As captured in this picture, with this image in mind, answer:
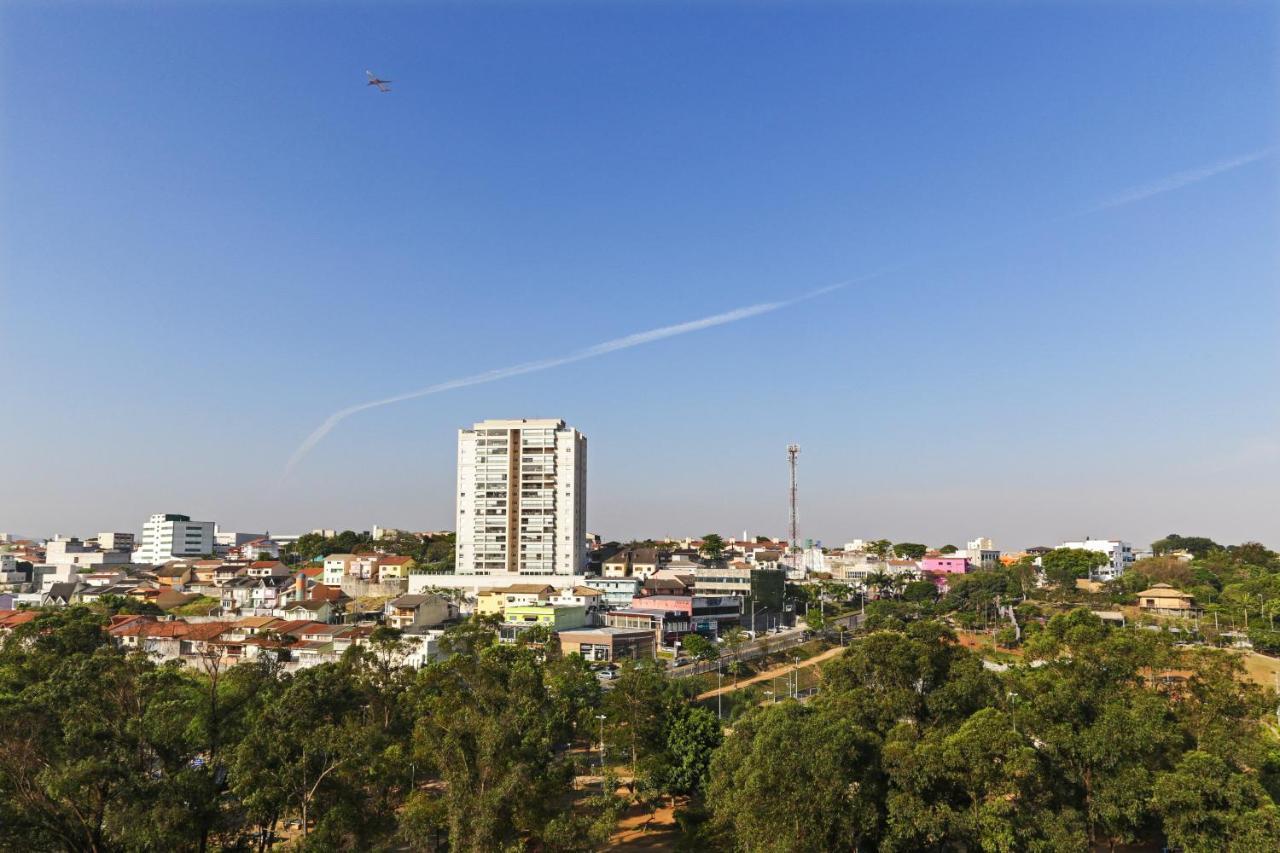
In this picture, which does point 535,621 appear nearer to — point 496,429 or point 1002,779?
point 496,429

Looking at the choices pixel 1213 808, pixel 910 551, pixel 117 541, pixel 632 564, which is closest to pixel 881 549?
pixel 910 551

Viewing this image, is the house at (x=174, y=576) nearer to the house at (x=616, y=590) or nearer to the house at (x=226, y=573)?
the house at (x=226, y=573)

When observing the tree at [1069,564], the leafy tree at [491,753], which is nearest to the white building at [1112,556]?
the tree at [1069,564]

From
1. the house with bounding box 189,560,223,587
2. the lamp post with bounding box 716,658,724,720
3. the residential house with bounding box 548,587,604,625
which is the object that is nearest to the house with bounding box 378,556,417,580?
the house with bounding box 189,560,223,587

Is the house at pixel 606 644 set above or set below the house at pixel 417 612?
below

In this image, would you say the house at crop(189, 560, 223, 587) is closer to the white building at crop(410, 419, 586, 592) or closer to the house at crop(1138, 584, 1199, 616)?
the white building at crop(410, 419, 586, 592)

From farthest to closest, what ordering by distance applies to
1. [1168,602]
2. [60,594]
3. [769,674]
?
[60,594] → [1168,602] → [769,674]

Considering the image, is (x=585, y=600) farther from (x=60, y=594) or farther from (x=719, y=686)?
(x=60, y=594)
